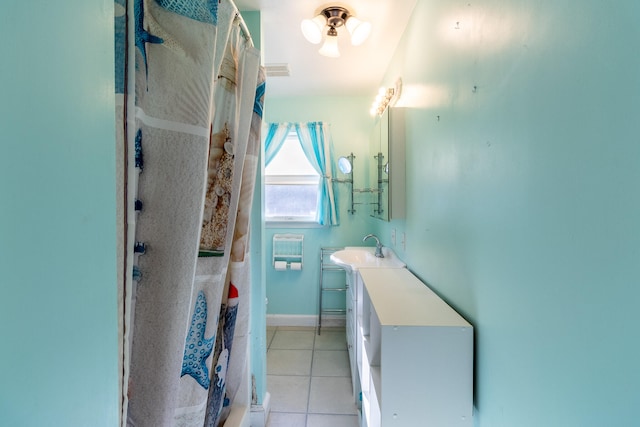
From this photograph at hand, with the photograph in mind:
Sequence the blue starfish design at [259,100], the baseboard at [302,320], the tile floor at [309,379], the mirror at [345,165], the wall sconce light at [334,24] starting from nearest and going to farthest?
the blue starfish design at [259,100] → the wall sconce light at [334,24] → the tile floor at [309,379] → the mirror at [345,165] → the baseboard at [302,320]

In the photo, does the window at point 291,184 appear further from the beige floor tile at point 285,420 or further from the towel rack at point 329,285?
the beige floor tile at point 285,420

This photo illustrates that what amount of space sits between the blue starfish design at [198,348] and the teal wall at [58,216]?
1.60 feet

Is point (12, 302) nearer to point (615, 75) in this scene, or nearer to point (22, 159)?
point (22, 159)

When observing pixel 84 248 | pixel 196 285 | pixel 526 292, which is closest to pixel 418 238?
pixel 526 292

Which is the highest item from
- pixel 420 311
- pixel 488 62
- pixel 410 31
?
pixel 410 31

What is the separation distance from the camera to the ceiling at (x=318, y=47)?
1.76 m

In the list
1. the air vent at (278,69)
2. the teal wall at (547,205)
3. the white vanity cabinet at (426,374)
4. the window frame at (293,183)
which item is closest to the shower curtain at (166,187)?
the white vanity cabinet at (426,374)

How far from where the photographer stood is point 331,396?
207 cm

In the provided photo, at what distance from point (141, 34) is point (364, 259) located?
202cm

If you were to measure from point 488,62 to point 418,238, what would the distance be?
3.24 feet

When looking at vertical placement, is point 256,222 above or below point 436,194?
below

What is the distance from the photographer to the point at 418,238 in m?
1.69

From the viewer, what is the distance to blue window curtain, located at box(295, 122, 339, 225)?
3139 mm

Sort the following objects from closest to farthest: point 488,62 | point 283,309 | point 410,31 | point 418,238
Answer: point 488,62 → point 418,238 → point 410,31 → point 283,309
